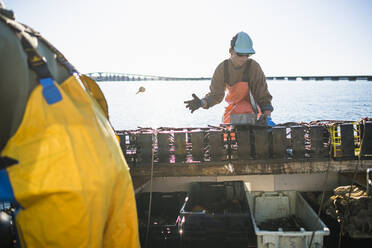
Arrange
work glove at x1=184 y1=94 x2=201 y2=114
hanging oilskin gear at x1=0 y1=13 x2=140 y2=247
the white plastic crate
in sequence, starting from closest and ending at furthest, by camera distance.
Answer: hanging oilskin gear at x1=0 y1=13 x2=140 y2=247, the white plastic crate, work glove at x1=184 y1=94 x2=201 y2=114

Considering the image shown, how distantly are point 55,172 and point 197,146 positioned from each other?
170cm

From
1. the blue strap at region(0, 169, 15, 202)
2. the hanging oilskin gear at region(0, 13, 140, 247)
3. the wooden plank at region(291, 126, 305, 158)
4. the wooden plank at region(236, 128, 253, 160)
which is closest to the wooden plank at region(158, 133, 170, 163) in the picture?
the wooden plank at region(236, 128, 253, 160)

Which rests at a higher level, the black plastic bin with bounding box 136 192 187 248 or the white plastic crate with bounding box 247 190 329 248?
the black plastic bin with bounding box 136 192 187 248

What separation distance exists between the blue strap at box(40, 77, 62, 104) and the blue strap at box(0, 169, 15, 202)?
0.32m

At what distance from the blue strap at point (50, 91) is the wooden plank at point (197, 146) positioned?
161 centimetres

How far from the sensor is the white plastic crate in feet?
7.97

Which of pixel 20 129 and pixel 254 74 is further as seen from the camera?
pixel 254 74

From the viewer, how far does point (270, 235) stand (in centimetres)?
243

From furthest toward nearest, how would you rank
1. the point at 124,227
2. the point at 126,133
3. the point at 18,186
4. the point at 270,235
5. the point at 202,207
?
the point at 202,207 → the point at 126,133 → the point at 270,235 → the point at 124,227 → the point at 18,186

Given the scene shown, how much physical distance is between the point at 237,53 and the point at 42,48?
2.35 meters

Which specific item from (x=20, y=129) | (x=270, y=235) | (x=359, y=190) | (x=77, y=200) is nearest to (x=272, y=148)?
(x=270, y=235)

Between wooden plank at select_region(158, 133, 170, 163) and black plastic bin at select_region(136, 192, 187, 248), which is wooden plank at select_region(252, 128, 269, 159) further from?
black plastic bin at select_region(136, 192, 187, 248)

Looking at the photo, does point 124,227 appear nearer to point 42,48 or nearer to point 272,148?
point 42,48

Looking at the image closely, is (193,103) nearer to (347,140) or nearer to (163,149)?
(163,149)
